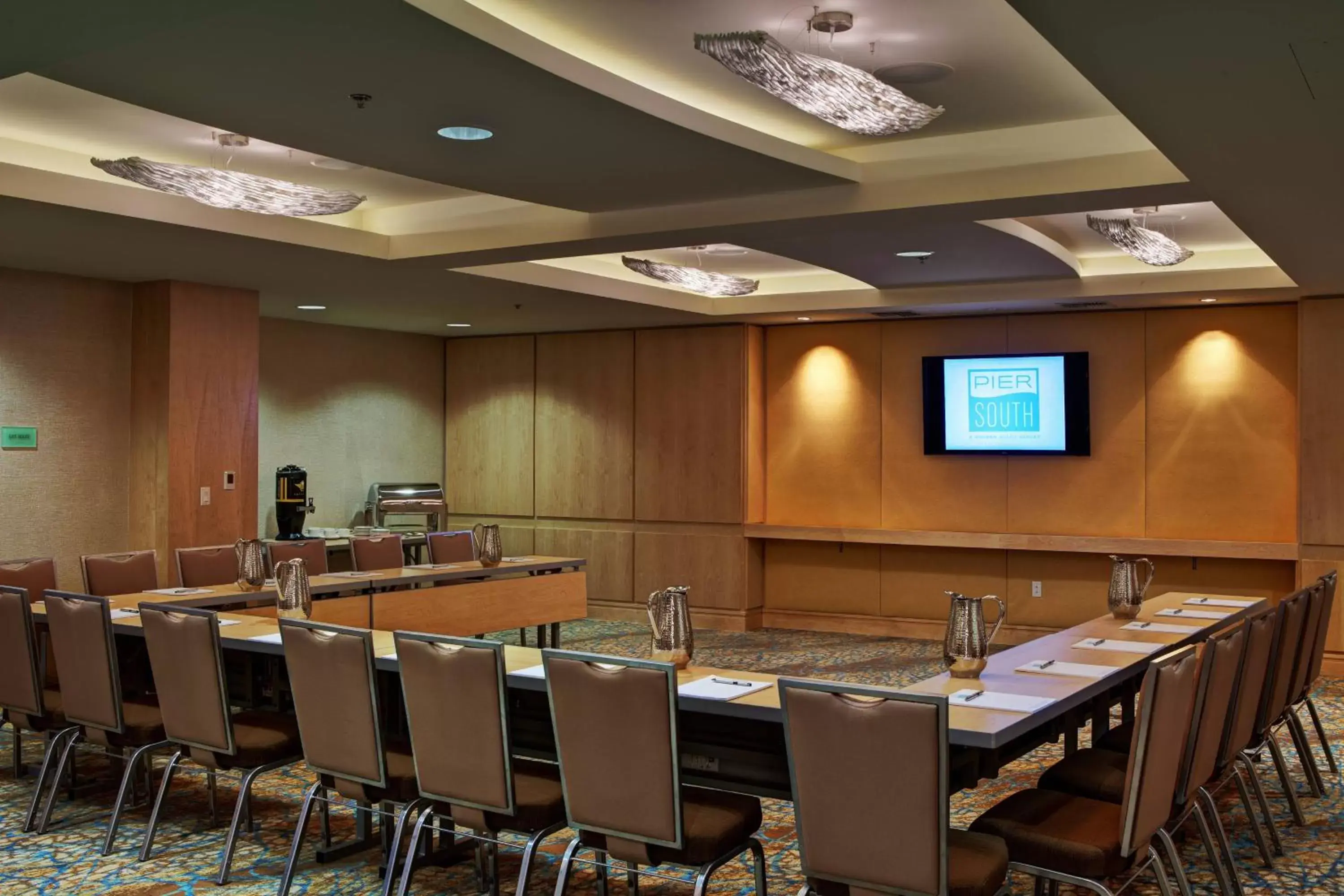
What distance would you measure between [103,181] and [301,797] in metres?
3.04

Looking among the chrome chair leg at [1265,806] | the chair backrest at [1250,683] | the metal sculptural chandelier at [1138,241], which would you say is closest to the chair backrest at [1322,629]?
the chrome chair leg at [1265,806]

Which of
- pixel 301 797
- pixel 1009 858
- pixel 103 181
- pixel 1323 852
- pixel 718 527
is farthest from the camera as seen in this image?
pixel 718 527

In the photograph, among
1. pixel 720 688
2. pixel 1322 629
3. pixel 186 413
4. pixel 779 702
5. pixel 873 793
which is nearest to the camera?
pixel 873 793

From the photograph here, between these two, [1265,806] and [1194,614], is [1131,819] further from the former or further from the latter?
[1194,614]

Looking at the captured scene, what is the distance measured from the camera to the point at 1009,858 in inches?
136

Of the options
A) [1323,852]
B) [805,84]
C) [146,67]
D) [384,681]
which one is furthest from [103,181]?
[1323,852]

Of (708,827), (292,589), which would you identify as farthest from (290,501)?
(708,827)

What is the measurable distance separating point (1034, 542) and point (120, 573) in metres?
6.54

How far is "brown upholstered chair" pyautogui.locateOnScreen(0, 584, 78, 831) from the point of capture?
5.08 meters

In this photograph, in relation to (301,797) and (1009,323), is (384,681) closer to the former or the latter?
(301,797)

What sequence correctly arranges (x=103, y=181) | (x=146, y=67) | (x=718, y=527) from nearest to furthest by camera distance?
(x=146, y=67), (x=103, y=181), (x=718, y=527)

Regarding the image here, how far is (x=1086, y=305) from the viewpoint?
373 inches

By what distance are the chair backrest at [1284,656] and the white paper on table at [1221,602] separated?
1144 millimetres

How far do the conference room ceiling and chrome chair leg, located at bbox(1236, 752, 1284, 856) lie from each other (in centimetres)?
226
